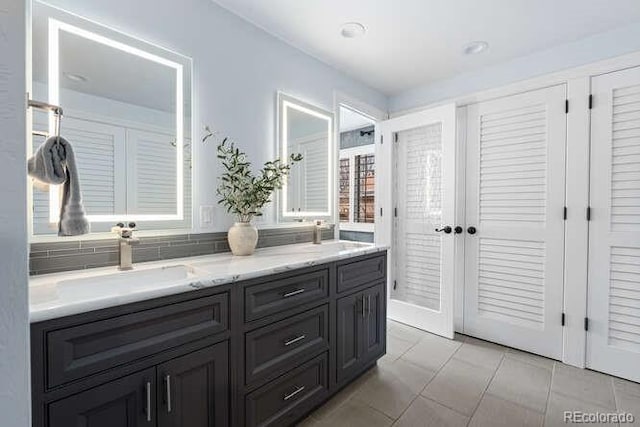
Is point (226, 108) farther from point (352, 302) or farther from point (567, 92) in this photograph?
point (567, 92)

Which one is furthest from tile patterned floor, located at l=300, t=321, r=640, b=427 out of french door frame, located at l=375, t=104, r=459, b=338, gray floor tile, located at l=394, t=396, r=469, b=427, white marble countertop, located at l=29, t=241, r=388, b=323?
white marble countertop, located at l=29, t=241, r=388, b=323

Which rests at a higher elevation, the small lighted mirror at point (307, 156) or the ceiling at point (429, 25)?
the ceiling at point (429, 25)

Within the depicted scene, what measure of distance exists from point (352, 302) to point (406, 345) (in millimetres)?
995

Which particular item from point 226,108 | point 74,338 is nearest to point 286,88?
point 226,108

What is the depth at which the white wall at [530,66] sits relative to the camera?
2.03 meters

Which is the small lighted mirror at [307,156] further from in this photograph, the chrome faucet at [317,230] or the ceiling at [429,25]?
the ceiling at [429,25]

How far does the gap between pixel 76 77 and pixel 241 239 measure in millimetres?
1044

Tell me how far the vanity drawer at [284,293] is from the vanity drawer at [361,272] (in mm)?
148

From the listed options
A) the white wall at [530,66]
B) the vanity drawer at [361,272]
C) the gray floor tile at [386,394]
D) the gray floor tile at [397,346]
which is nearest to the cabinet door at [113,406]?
the vanity drawer at [361,272]

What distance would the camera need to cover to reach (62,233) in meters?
1.12

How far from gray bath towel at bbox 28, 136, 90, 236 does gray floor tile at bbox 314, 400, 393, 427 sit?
4.85ft

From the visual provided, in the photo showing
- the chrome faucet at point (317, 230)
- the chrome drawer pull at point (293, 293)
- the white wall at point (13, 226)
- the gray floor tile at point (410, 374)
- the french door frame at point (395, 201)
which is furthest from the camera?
the french door frame at point (395, 201)

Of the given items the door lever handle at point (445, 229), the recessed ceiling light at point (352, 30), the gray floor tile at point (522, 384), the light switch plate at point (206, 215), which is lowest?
the gray floor tile at point (522, 384)

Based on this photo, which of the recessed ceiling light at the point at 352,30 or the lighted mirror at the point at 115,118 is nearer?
the lighted mirror at the point at 115,118
